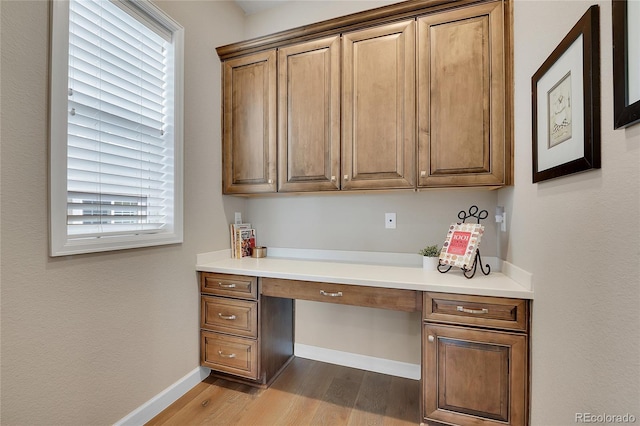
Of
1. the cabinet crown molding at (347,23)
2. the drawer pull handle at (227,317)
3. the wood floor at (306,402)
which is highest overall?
the cabinet crown molding at (347,23)

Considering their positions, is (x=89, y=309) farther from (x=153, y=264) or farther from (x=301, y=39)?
→ (x=301, y=39)

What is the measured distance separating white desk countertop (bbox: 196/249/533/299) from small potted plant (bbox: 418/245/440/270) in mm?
50

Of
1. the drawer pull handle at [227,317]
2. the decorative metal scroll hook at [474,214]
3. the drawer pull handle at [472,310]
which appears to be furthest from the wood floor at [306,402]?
the decorative metal scroll hook at [474,214]

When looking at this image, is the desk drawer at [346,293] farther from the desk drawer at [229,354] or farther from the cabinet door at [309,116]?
the cabinet door at [309,116]

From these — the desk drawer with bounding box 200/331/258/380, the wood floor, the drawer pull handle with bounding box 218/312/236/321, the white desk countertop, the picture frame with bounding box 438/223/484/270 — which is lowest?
the wood floor

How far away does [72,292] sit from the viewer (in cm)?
130

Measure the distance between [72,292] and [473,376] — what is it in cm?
197

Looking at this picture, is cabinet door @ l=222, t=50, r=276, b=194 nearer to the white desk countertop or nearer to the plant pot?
the white desk countertop

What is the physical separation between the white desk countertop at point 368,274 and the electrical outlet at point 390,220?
0.29 metres

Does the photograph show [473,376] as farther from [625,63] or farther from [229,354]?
[229,354]

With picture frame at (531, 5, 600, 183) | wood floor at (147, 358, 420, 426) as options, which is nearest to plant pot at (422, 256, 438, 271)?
picture frame at (531, 5, 600, 183)

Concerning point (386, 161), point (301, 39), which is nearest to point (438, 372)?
point (386, 161)

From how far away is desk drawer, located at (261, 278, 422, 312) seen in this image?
5.05 ft

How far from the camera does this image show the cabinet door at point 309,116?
1892mm
